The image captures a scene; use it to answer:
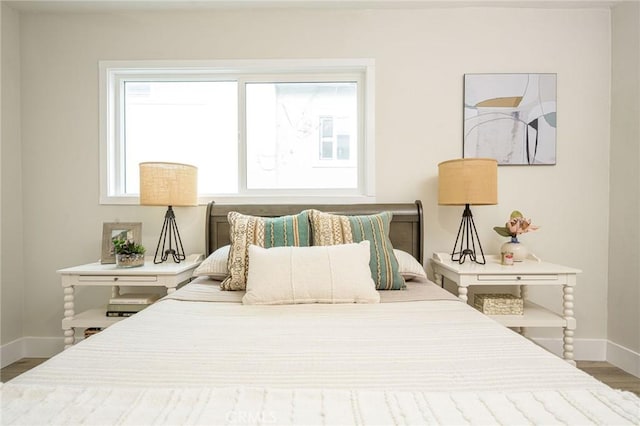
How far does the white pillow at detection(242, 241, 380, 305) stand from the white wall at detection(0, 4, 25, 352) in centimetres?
211

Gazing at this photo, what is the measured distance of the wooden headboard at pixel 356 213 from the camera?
2377mm

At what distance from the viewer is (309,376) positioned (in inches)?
32.3

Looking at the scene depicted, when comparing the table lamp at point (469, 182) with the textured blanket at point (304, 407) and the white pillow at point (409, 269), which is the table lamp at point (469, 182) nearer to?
the white pillow at point (409, 269)

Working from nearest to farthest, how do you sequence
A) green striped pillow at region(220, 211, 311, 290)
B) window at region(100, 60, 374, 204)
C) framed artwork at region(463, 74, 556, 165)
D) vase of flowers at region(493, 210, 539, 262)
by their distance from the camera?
1. green striped pillow at region(220, 211, 311, 290)
2. vase of flowers at region(493, 210, 539, 262)
3. framed artwork at region(463, 74, 556, 165)
4. window at region(100, 60, 374, 204)

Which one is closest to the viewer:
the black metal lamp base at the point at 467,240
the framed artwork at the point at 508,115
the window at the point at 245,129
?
the black metal lamp base at the point at 467,240

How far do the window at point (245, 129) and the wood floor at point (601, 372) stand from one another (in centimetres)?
132

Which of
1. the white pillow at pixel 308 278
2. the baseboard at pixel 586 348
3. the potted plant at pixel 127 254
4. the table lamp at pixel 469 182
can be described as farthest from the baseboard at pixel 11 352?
the baseboard at pixel 586 348

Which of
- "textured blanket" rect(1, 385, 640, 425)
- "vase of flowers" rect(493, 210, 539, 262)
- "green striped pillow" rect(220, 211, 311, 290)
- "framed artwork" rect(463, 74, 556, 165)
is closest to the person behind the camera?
"textured blanket" rect(1, 385, 640, 425)

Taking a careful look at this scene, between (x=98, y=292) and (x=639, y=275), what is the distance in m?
3.81

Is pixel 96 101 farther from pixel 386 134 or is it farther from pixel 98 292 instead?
pixel 386 134

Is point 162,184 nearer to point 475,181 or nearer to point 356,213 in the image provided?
point 356,213

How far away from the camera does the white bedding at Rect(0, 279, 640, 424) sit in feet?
2.12

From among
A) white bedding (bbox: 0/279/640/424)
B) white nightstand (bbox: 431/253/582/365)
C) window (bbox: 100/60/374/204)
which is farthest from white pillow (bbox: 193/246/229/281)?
white nightstand (bbox: 431/253/582/365)

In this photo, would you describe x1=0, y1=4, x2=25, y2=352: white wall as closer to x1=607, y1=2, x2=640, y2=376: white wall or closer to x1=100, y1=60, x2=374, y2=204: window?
x1=100, y1=60, x2=374, y2=204: window
